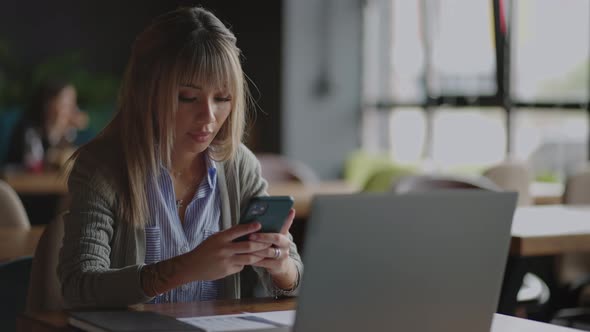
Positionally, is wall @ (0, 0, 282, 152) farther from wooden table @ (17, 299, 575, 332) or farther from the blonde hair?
wooden table @ (17, 299, 575, 332)

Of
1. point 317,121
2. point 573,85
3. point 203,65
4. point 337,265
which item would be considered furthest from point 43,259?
point 317,121

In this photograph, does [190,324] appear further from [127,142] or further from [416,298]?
[127,142]

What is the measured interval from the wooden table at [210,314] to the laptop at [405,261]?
272 mm

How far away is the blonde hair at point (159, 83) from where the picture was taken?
2041mm

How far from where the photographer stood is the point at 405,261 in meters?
1.42

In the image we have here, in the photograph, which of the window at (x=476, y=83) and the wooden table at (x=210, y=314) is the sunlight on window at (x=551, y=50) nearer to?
the window at (x=476, y=83)

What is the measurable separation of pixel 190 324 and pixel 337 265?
0.39 metres

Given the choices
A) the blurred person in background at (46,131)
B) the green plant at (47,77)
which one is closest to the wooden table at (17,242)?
the blurred person in background at (46,131)

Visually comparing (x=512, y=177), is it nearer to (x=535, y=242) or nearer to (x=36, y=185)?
(x=535, y=242)

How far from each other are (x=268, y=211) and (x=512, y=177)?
3.43 meters

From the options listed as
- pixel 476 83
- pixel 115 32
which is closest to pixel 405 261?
pixel 476 83

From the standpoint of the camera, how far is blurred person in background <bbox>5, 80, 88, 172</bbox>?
21.0 feet

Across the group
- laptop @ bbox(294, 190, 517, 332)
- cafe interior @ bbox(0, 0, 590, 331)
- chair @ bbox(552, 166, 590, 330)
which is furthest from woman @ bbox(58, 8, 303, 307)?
chair @ bbox(552, 166, 590, 330)

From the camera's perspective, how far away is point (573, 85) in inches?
253
